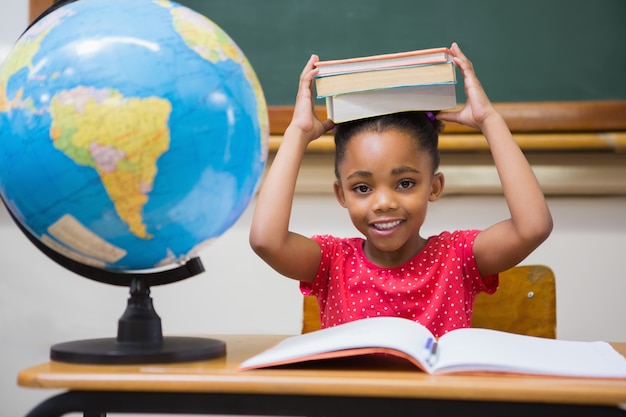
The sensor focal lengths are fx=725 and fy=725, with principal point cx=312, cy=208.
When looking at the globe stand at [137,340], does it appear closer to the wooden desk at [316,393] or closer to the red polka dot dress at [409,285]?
A: the wooden desk at [316,393]

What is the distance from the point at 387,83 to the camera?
3.51ft

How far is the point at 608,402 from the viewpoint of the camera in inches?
26.3

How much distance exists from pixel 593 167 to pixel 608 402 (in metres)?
1.18

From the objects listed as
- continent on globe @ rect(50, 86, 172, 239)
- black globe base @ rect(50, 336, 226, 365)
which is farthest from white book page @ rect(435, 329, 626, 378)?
continent on globe @ rect(50, 86, 172, 239)

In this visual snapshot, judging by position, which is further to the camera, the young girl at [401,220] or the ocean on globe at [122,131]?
the young girl at [401,220]

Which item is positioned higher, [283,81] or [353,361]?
[283,81]

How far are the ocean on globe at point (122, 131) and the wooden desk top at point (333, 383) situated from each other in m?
0.18

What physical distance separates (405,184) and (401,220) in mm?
71

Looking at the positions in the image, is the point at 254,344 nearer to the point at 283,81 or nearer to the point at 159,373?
the point at 159,373

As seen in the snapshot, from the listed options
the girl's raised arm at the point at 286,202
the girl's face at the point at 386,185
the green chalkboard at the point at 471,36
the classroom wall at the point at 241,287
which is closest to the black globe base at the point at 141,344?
the girl's raised arm at the point at 286,202

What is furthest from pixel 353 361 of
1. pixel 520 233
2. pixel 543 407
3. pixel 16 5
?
pixel 16 5

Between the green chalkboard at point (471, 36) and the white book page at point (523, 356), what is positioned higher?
the green chalkboard at point (471, 36)

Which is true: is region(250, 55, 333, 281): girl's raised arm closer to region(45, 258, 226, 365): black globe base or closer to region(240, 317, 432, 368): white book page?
region(45, 258, 226, 365): black globe base

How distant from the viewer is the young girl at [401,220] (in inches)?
49.4
